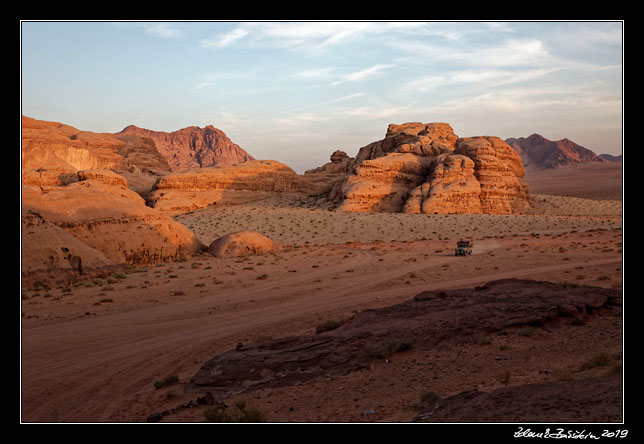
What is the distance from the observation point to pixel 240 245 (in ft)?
87.5

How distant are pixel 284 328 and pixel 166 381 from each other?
385 cm

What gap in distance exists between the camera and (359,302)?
14625 millimetres

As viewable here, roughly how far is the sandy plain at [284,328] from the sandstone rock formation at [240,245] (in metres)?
0.95

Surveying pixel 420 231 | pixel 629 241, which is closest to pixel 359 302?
pixel 629 241

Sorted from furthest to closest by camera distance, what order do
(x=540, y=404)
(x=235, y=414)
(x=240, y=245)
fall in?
(x=240, y=245) < (x=235, y=414) < (x=540, y=404)

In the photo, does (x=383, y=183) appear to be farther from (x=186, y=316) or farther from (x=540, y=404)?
(x=540, y=404)

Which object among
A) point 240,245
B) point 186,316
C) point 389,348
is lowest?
point 186,316

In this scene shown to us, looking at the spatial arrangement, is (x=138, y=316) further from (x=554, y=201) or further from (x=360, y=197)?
(x=554, y=201)

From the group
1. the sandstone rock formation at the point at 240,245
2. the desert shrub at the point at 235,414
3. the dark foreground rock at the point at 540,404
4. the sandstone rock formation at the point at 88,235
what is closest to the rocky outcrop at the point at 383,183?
the sandstone rock formation at the point at 240,245

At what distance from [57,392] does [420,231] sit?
1297 inches

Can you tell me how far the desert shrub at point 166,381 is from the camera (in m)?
8.27

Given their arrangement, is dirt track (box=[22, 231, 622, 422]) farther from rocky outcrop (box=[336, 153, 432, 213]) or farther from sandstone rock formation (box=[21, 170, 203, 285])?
rocky outcrop (box=[336, 153, 432, 213])

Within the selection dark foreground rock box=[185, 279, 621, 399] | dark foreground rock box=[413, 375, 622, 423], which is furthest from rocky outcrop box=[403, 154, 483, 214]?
dark foreground rock box=[413, 375, 622, 423]

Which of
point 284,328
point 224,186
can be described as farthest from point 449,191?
point 284,328
